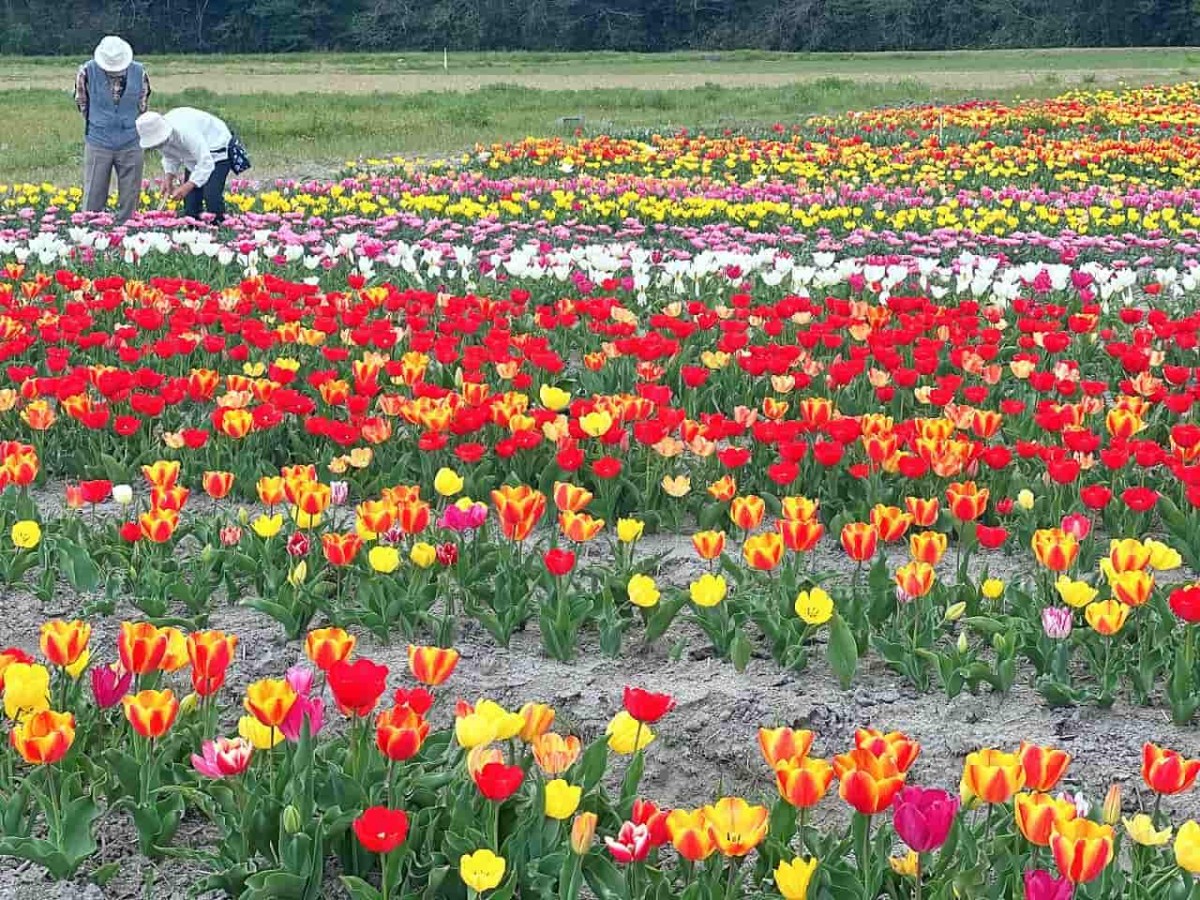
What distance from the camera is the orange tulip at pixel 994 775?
2232 millimetres

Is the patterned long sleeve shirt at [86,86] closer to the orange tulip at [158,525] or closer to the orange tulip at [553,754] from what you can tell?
the orange tulip at [158,525]

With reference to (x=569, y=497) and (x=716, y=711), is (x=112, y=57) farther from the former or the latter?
(x=716, y=711)

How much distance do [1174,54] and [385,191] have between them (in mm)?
45378

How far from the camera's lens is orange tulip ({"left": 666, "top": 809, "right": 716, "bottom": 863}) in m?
2.16

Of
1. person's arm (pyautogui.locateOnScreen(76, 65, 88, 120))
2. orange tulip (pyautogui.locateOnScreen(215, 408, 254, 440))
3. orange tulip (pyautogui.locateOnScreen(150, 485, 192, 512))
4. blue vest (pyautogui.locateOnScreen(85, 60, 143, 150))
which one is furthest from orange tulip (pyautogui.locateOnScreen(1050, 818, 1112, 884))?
person's arm (pyautogui.locateOnScreen(76, 65, 88, 120))

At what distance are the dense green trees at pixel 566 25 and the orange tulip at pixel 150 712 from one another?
2576 inches

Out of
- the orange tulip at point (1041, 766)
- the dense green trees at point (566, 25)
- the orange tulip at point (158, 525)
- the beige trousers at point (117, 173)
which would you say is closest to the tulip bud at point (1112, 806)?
the orange tulip at point (1041, 766)

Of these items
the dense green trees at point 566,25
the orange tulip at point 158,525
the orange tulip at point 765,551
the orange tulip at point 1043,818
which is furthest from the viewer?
the dense green trees at point 566,25

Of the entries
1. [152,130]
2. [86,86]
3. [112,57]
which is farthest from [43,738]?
[86,86]

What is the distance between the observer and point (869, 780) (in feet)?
7.14

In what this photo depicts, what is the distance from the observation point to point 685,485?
4.32m

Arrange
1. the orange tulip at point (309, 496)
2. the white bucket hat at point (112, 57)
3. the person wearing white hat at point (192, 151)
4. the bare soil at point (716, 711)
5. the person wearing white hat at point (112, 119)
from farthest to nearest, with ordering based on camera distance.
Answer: the person wearing white hat at point (112, 119) → the white bucket hat at point (112, 57) → the person wearing white hat at point (192, 151) → the orange tulip at point (309, 496) → the bare soil at point (716, 711)

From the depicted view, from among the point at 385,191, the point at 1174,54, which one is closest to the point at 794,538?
the point at 385,191

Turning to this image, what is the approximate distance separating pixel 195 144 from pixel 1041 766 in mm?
9994
